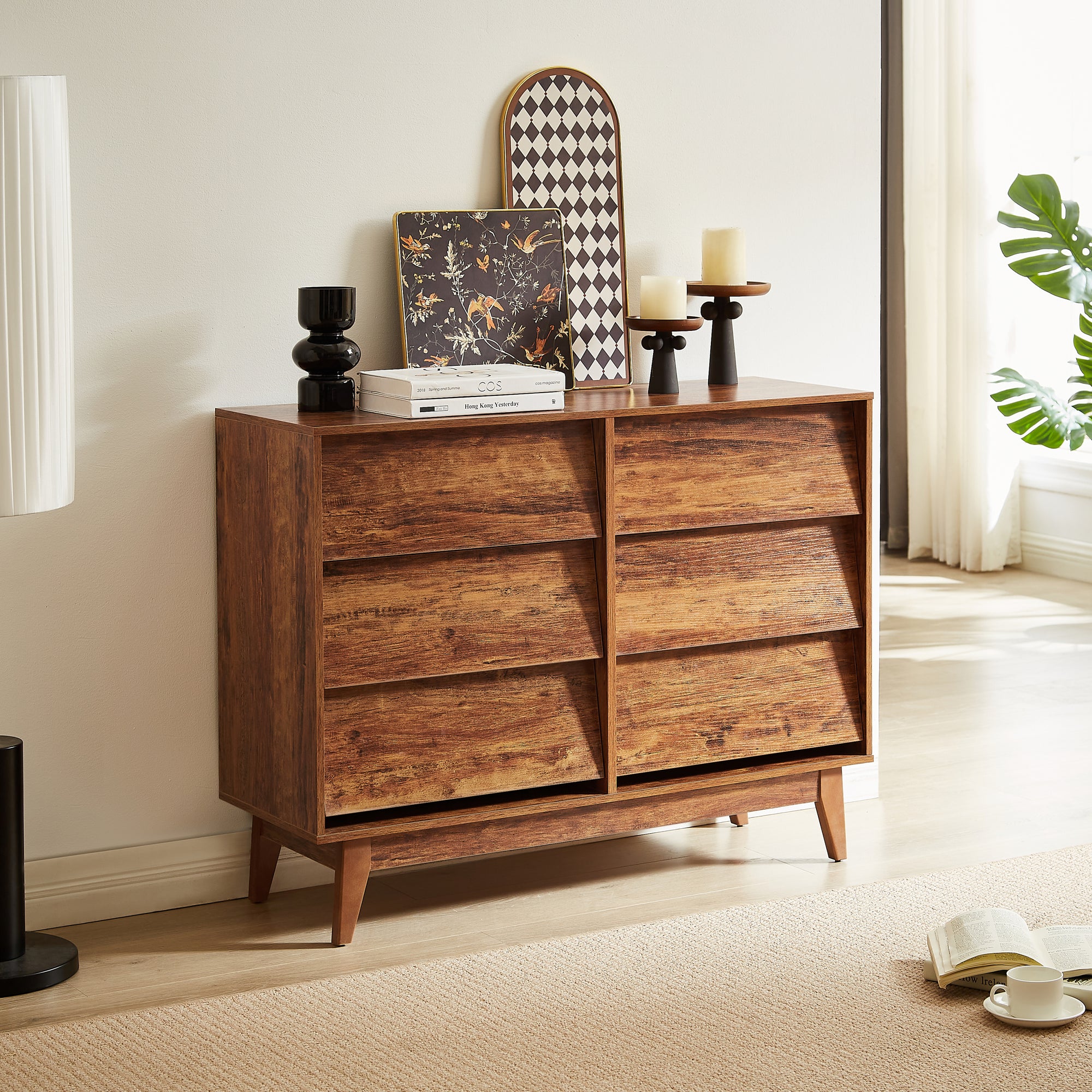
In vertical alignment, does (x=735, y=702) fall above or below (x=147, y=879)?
above

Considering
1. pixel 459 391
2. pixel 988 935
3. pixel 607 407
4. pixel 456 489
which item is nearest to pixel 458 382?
pixel 459 391

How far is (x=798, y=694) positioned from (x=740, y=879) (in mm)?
386

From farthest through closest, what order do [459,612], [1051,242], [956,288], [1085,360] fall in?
[956,288]
[1085,360]
[1051,242]
[459,612]

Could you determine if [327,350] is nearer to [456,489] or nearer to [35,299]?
[456,489]

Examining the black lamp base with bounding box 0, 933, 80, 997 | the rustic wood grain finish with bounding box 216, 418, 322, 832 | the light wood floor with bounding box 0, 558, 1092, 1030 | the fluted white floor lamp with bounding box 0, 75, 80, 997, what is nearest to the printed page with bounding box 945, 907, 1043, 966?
the light wood floor with bounding box 0, 558, 1092, 1030

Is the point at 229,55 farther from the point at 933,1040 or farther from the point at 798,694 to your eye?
the point at 933,1040

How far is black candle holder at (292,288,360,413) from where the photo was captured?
2732 millimetres

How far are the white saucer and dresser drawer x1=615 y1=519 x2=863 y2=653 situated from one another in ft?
2.74

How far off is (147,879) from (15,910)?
0.37 m

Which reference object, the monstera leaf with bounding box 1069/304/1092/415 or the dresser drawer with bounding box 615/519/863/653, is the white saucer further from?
the monstera leaf with bounding box 1069/304/1092/415

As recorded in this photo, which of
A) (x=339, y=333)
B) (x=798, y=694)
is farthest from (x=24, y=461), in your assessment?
(x=798, y=694)

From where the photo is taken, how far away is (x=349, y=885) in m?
2.70

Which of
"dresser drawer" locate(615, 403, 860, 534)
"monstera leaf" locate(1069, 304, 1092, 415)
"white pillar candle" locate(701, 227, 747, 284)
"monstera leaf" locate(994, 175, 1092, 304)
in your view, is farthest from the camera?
"monstera leaf" locate(1069, 304, 1092, 415)

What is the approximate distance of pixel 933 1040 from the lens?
2326mm
